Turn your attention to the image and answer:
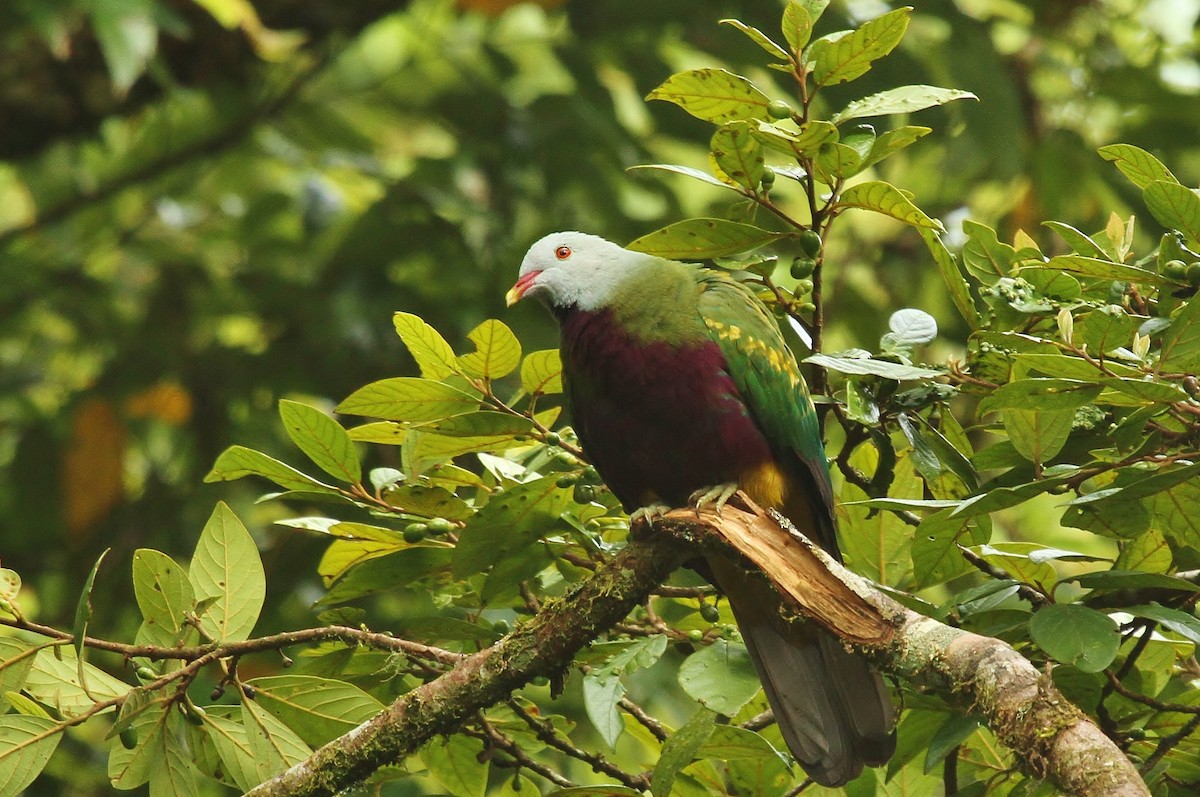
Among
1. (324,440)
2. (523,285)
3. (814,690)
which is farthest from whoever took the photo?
(523,285)

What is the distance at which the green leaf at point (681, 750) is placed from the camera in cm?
233

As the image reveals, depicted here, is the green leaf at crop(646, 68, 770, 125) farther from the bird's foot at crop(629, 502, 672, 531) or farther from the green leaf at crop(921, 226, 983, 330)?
the bird's foot at crop(629, 502, 672, 531)

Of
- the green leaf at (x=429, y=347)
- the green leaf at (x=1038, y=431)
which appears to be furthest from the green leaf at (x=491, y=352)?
the green leaf at (x=1038, y=431)

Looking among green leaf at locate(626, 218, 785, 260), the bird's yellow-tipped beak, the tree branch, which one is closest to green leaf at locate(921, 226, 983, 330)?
green leaf at locate(626, 218, 785, 260)

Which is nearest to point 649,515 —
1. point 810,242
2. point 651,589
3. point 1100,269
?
point 651,589

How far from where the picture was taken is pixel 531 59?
7066mm

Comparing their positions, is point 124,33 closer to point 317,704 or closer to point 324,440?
point 324,440

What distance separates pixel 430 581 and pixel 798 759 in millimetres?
815

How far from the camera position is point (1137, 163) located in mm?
2418

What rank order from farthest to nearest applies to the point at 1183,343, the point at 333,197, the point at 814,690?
the point at 333,197 → the point at 814,690 → the point at 1183,343

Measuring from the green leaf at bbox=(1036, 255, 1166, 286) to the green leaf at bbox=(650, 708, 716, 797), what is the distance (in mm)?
Answer: 944

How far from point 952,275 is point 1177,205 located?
40 centimetres

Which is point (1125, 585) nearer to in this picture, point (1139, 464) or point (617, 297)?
point (1139, 464)

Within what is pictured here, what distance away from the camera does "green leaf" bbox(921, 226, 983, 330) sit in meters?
2.48
